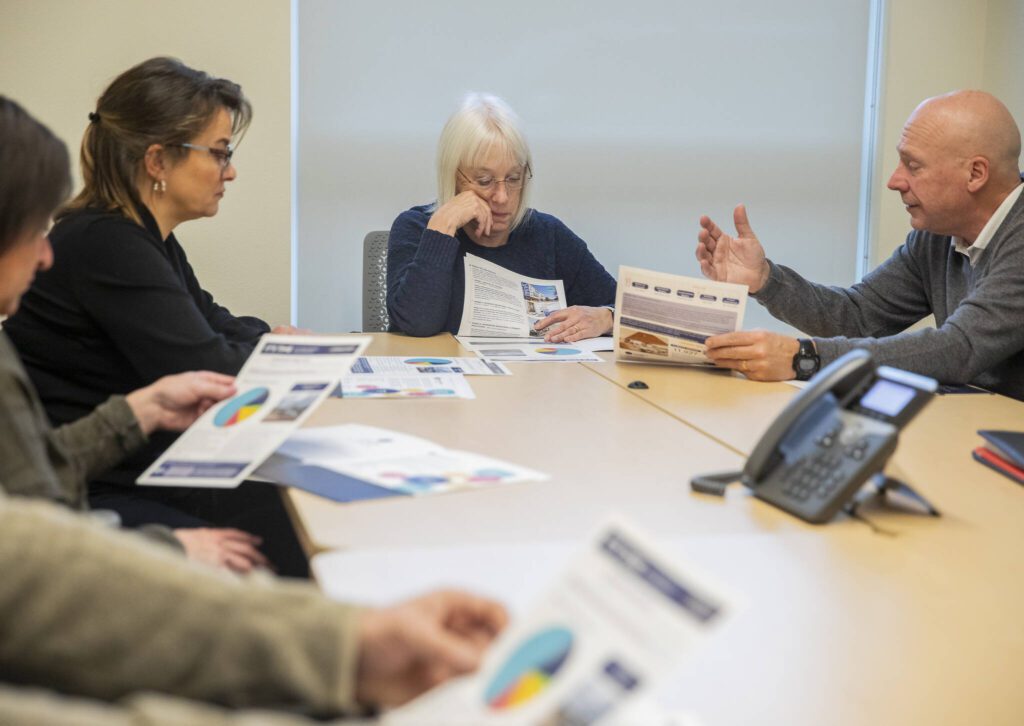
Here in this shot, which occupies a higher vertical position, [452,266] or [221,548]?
[452,266]

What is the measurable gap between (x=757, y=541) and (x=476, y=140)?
6.59 feet

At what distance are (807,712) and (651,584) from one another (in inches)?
9.8

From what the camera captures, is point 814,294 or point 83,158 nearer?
point 83,158

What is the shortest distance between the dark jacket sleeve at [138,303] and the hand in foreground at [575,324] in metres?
1.17

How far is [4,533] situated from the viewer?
0.74 meters

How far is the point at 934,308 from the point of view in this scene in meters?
2.78

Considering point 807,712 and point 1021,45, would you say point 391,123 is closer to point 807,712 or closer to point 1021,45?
point 1021,45

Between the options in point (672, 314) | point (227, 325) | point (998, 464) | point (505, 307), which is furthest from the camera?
point (505, 307)

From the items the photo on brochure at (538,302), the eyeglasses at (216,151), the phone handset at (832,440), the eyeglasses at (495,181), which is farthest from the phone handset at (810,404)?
the eyeglasses at (495,181)

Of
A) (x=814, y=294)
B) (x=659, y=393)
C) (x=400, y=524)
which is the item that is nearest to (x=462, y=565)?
(x=400, y=524)

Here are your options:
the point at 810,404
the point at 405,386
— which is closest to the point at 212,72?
the point at 405,386

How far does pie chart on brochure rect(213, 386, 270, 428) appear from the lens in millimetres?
1589

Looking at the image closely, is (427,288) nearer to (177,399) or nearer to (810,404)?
(177,399)

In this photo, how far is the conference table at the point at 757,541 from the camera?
903 mm
